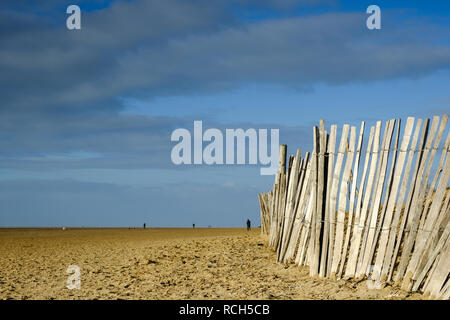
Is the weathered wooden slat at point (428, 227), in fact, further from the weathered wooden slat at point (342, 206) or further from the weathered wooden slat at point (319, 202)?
the weathered wooden slat at point (319, 202)

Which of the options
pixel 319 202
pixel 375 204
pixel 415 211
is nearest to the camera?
pixel 415 211

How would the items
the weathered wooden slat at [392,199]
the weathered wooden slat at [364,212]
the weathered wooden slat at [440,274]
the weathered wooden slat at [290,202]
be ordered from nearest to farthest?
the weathered wooden slat at [440,274], the weathered wooden slat at [392,199], the weathered wooden slat at [364,212], the weathered wooden slat at [290,202]

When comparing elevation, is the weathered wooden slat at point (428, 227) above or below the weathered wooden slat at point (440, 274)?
above

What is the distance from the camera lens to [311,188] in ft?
30.9

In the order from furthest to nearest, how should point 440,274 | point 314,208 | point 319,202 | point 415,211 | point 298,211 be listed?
point 298,211
point 314,208
point 319,202
point 415,211
point 440,274

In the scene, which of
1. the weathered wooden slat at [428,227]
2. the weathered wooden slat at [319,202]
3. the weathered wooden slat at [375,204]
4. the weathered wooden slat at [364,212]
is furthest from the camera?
the weathered wooden slat at [319,202]

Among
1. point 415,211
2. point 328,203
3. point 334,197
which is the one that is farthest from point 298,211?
point 415,211

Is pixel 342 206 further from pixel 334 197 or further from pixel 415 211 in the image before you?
pixel 415 211

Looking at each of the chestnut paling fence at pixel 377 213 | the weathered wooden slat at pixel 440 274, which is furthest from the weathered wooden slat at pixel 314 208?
the weathered wooden slat at pixel 440 274

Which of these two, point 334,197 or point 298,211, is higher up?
point 334,197

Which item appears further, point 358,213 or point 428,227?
point 358,213

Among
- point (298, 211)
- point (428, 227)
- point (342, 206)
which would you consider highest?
point (342, 206)

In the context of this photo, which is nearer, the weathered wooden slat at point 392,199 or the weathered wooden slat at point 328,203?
the weathered wooden slat at point 392,199

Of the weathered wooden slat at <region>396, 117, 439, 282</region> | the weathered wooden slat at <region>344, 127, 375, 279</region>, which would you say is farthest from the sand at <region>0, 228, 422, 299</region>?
the weathered wooden slat at <region>396, 117, 439, 282</region>
